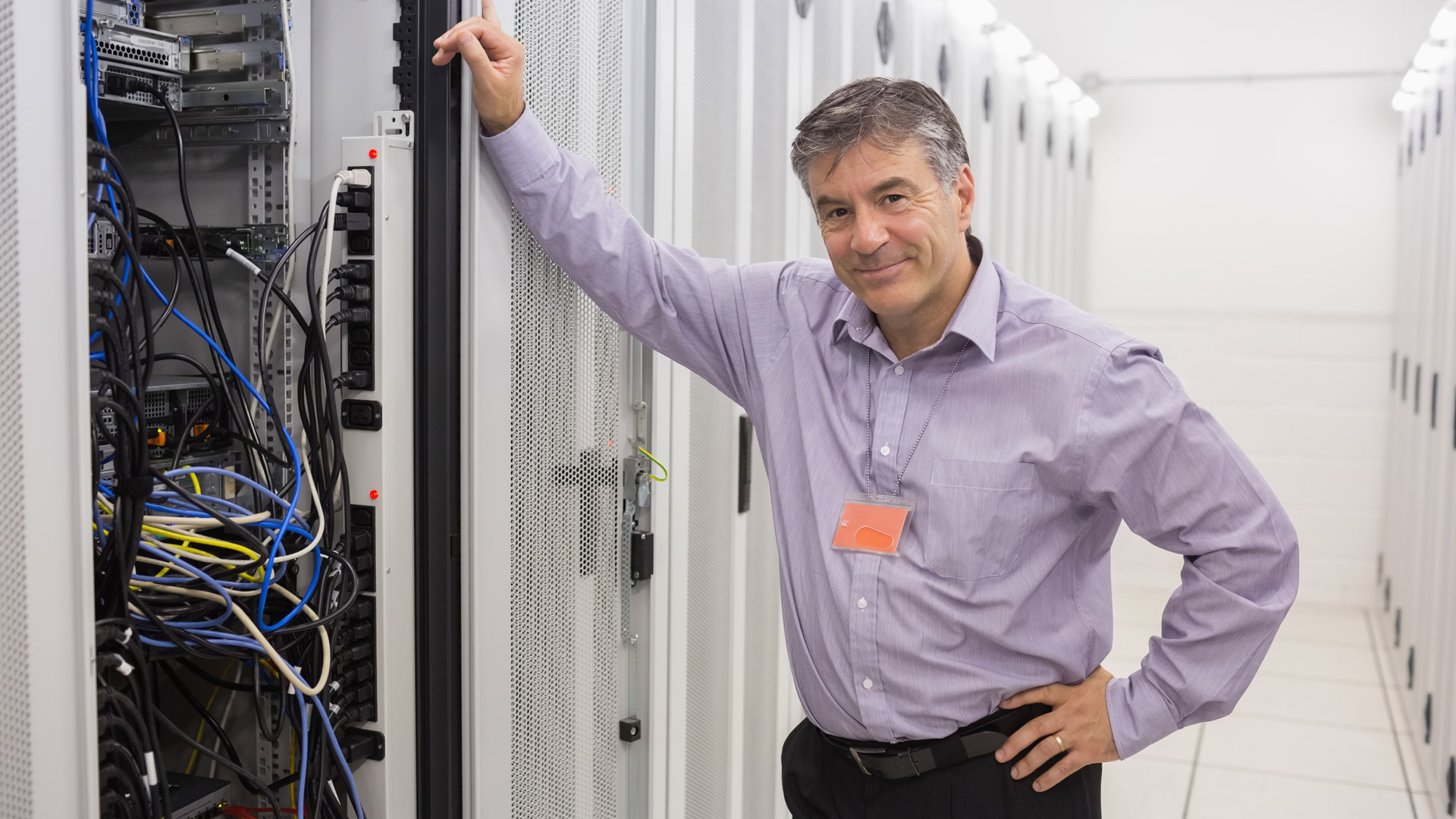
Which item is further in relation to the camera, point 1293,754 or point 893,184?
point 1293,754

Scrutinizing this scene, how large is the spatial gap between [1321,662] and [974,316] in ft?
14.9

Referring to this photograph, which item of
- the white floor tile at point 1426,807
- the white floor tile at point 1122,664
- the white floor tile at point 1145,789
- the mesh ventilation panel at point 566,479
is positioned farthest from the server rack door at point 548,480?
the white floor tile at point 1122,664

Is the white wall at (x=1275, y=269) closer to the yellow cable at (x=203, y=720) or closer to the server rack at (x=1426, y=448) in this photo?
the server rack at (x=1426, y=448)

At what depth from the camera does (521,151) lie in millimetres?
1584

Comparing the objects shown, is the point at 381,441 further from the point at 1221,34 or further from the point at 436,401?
the point at 1221,34

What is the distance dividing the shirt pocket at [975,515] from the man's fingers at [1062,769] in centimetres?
28

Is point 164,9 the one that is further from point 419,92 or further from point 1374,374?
point 1374,374

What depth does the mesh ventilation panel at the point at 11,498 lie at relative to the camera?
107 cm

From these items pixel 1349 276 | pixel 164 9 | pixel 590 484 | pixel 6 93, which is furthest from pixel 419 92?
pixel 1349 276

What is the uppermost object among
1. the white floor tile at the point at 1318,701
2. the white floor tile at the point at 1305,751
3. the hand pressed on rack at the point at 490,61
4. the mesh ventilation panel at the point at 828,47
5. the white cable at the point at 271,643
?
the mesh ventilation panel at the point at 828,47

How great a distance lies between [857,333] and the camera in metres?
1.66

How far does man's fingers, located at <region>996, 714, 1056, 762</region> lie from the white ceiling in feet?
18.4

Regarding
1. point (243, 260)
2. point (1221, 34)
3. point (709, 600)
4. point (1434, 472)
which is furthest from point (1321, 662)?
point (243, 260)

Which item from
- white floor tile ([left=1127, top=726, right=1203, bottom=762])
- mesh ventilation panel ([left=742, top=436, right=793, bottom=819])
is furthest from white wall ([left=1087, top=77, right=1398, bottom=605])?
mesh ventilation panel ([left=742, top=436, right=793, bottom=819])
